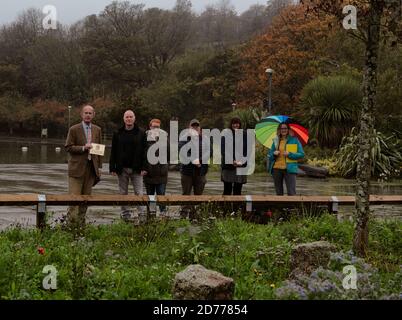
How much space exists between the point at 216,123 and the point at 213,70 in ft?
21.7

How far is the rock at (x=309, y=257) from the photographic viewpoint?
5.84 metres

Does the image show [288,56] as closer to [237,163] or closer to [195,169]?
[237,163]

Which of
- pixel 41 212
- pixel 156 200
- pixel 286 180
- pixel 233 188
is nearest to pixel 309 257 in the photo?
pixel 156 200

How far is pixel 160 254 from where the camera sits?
661 cm

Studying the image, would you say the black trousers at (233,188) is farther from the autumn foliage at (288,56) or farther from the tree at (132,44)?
the tree at (132,44)

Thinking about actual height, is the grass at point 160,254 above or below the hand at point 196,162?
below

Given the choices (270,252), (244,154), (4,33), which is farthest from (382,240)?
(4,33)

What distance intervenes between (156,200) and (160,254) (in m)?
1.79

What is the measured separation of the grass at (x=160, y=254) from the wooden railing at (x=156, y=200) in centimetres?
40

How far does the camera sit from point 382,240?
7.55 metres

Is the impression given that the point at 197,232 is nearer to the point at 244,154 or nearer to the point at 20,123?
the point at 244,154

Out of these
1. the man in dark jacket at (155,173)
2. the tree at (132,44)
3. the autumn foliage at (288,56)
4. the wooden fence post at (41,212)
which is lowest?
the wooden fence post at (41,212)

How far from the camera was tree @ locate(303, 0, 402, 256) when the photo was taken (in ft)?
21.3

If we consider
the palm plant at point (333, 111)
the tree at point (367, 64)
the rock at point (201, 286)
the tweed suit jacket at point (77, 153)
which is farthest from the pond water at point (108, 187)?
the rock at point (201, 286)
